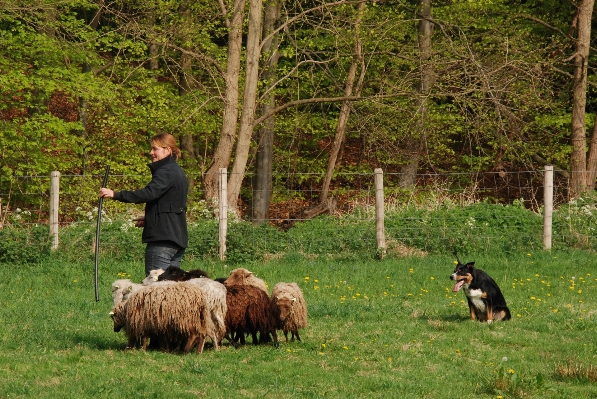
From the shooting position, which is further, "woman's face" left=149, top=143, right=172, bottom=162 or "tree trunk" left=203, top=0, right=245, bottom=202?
"tree trunk" left=203, top=0, right=245, bottom=202

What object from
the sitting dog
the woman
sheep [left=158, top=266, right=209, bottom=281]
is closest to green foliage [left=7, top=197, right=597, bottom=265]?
the sitting dog

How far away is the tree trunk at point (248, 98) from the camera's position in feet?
65.4

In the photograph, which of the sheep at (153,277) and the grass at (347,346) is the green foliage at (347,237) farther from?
the sheep at (153,277)

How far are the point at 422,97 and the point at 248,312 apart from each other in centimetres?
1145

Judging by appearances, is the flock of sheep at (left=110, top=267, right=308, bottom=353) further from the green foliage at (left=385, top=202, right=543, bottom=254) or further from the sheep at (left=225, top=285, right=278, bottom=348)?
the green foliage at (left=385, top=202, right=543, bottom=254)

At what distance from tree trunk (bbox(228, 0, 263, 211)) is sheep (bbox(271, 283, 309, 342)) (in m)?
9.65

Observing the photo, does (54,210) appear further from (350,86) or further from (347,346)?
(350,86)

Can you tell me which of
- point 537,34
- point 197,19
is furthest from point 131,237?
point 537,34

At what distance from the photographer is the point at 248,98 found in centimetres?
2052

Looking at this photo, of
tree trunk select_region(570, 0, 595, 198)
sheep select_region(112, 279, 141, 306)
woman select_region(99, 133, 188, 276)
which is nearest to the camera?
woman select_region(99, 133, 188, 276)

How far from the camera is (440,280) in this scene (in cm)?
1493

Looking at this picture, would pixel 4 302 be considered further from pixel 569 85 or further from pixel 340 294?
pixel 569 85

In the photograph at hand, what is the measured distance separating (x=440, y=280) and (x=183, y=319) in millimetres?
6955

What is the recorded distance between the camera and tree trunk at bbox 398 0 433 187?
20281mm
